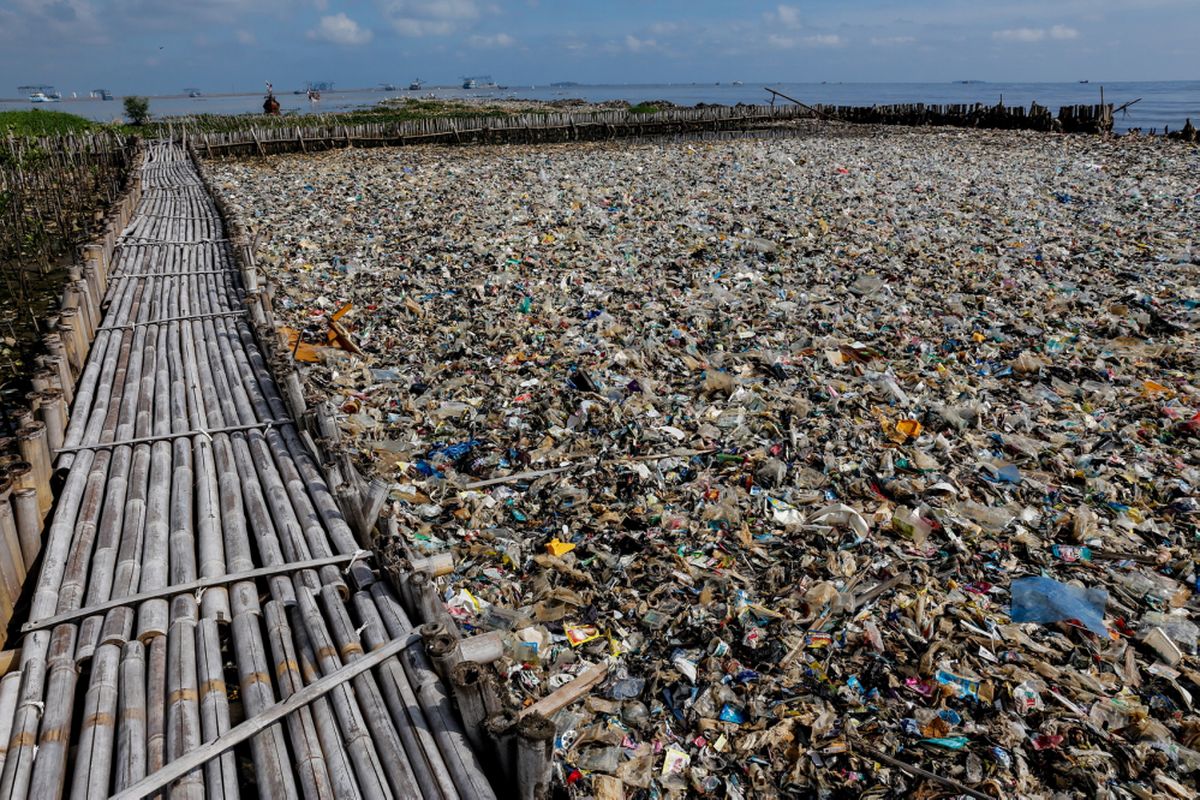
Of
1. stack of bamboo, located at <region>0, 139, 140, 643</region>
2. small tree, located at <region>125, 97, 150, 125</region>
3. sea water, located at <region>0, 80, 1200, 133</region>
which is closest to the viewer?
stack of bamboo, located at <region>0, 139, 140, 643</region>

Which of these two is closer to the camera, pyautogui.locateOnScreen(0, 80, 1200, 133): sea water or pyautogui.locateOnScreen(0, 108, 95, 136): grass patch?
pyautogui.locateOnScreen(0, 108, 95, 136): grass patch

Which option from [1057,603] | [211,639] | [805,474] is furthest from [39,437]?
[1057,603]

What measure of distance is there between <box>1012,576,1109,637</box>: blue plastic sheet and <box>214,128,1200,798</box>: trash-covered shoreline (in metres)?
0.02

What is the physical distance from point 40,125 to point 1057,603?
33.8m

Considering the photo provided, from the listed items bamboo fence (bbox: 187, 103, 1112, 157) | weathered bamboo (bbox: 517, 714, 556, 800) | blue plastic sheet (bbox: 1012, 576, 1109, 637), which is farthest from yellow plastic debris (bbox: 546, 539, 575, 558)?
bamboo fence (bbox: 187, 103, 1112, 157)

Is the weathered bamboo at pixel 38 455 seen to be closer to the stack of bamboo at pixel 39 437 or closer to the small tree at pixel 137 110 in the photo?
the stack of bamboo at pixel 39 437

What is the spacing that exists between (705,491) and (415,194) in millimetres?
11891

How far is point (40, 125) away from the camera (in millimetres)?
25891

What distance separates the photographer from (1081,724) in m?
3.12

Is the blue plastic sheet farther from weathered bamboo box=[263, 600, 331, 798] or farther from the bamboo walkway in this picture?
weathered bamboo box=[263, 600, 331, 798]

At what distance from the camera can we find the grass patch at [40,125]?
75.3 feet

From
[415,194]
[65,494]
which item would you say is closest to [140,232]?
[415,194]

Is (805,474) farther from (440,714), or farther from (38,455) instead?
(38,455)

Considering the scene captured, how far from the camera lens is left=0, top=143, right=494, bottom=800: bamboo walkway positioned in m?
2.43
